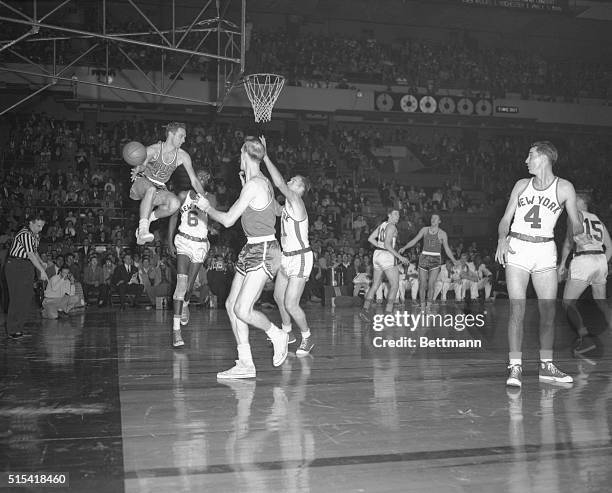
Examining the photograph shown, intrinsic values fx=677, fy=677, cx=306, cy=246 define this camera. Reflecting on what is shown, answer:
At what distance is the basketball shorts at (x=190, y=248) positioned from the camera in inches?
359

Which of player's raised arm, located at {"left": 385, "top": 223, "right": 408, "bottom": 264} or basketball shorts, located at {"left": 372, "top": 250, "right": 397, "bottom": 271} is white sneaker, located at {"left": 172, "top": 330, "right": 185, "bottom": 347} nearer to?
player's raised arm, located at {"left": 385, "top": 223, "right": 408, "bottom": 264}

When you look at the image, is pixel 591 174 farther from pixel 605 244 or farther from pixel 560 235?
pixel 605 244

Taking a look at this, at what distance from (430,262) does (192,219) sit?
20.6 ft

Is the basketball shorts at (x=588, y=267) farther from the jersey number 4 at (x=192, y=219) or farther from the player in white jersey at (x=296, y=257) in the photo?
the jersey number 4 at (x=192, y=219)

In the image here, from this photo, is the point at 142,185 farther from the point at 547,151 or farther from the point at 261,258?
the point at 547,151

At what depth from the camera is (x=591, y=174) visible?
30453 millimetres

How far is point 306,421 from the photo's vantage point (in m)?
4.79

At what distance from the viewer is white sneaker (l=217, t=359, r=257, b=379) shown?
641 centimetres

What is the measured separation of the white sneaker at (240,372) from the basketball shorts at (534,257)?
2627 millimetres

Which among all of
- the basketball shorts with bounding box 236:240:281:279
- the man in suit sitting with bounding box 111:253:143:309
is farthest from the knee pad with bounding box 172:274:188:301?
the man in suit sitting with bounding box 111:253:143:309

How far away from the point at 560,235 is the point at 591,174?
8.43m

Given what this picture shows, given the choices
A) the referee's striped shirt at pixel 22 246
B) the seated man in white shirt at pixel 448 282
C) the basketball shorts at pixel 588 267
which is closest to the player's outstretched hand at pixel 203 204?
the basketball shorts at pixel 588 267

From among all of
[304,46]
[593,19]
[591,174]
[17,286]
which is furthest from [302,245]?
[593,19]

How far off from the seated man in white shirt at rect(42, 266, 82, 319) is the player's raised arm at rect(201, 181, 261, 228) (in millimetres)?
7897
